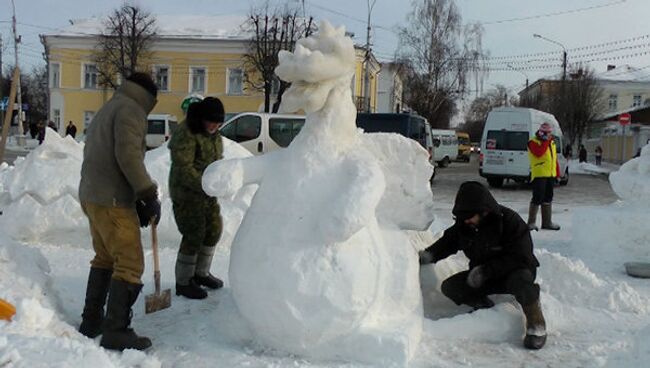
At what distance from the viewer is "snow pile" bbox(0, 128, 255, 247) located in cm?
679

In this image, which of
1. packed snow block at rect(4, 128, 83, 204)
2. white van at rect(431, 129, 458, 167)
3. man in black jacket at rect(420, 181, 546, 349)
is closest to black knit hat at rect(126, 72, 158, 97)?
man in black jacket at rect(420, 181, 546, 349)

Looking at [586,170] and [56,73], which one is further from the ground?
[56,73]

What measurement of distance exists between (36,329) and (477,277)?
271cm

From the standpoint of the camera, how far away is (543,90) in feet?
177

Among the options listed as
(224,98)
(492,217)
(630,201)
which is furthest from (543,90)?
(492,217)

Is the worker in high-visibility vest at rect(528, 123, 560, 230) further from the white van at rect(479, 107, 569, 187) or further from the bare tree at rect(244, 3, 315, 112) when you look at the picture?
the bare tree at rect(244, 3, 315, 112)

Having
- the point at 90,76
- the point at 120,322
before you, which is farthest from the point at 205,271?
the point at 90,76

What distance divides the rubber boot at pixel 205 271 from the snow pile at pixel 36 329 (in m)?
1.14

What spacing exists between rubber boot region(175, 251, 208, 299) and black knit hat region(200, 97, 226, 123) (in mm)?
1038

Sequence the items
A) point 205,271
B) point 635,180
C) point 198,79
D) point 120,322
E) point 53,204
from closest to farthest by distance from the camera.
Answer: point 120,322 → point 205,271 → point 53,204 → point 635,180 → point 198,79

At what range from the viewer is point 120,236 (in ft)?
12.5

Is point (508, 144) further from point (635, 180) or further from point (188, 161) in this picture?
point (188, 161)

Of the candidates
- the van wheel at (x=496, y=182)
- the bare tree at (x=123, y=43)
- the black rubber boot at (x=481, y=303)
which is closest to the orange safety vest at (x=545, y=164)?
the black rubber boot at (x=481, y=303)

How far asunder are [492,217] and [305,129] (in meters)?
1.40
